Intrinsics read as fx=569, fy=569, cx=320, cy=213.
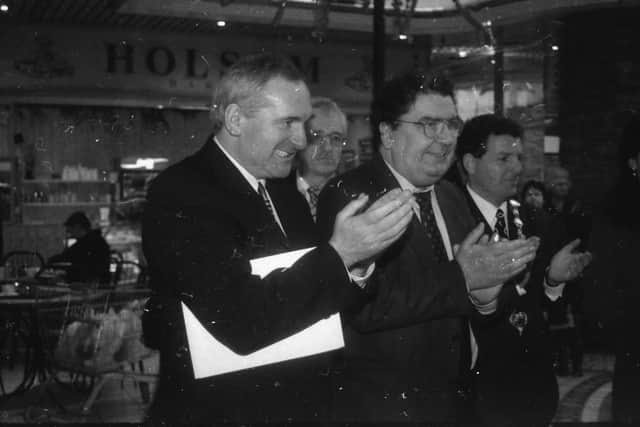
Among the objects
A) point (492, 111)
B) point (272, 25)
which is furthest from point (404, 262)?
point (272, 25)

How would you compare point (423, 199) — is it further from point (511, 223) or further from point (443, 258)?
point (511, 223)

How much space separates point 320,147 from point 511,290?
749mm

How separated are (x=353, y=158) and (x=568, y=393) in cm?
170

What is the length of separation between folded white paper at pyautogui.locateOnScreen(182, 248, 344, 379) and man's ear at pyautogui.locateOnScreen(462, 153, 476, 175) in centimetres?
56

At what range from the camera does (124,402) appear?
263cm

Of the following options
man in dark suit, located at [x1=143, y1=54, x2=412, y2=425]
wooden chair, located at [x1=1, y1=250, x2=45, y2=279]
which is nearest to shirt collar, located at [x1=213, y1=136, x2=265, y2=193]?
man in dark suit, located at [x1=143, y1=54, x2=412, y2=425]

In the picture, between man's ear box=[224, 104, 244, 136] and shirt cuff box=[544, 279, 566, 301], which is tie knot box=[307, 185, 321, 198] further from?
man's ear box=[224, 104, 244, 136]

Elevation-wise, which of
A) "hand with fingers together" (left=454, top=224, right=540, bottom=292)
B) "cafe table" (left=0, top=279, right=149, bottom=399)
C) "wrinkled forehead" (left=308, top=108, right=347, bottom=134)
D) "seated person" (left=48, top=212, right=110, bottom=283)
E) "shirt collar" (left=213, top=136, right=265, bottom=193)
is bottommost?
"cafe table" (left=0, top=279, right=149, bottom=399)

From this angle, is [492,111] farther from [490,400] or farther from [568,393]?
[568,393]

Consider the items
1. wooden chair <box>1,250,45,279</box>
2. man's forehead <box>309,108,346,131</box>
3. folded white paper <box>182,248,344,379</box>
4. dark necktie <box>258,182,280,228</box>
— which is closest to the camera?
folded white paper <box>182,248,344,379</box>

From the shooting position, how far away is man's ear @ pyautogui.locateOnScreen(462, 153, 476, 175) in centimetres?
117

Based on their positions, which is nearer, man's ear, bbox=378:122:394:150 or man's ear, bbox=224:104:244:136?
man's ear, bbox=224:104:244:136

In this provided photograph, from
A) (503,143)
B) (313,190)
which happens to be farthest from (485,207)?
(313,190)

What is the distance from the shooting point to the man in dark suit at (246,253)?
621 millimetres
